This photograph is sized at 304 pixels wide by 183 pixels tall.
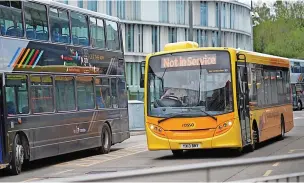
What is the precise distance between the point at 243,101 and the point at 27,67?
18.2 feet

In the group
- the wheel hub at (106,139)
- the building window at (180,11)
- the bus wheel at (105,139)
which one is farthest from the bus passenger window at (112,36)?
the building window at (180,11)

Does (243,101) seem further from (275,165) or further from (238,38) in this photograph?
(238,38)

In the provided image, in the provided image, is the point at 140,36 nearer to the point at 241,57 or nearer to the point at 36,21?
the point at 241,57

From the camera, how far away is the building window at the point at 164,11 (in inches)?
2918

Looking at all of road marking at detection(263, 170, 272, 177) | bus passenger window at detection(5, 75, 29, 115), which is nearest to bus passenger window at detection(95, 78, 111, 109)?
bus passenger window at detection(5, 75, 29, 115)

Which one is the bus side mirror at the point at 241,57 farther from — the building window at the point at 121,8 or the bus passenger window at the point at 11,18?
the building window at the point at 121,8

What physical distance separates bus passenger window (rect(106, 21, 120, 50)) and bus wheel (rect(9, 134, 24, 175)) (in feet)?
23.6

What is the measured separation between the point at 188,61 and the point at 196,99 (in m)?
1.07

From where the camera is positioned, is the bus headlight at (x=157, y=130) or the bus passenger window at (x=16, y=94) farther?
the bus headlight at (x=157, y=130)

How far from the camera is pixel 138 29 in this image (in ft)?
240

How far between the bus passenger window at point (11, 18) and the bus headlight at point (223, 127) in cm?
514

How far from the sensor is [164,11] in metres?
74.6

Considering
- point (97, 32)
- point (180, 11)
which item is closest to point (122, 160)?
point (97, 32)

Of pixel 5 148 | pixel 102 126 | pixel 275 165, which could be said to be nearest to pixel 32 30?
pixel 5 148
